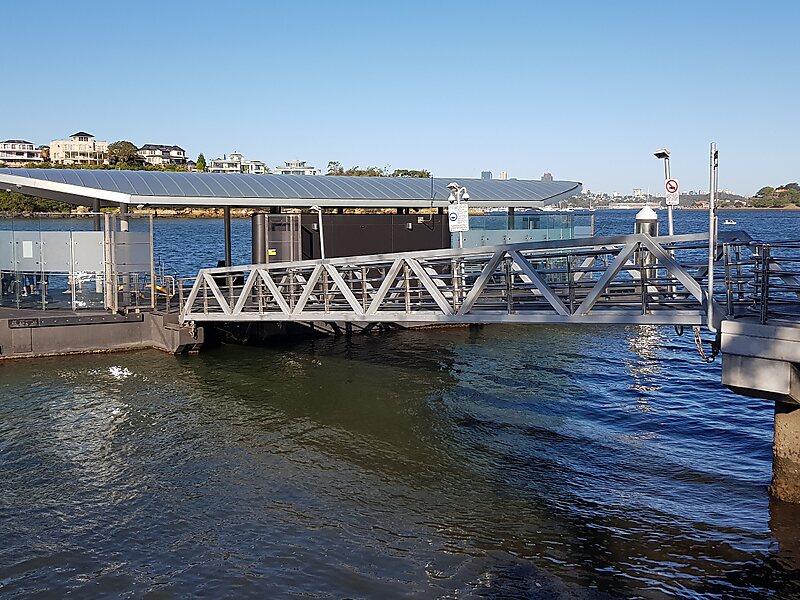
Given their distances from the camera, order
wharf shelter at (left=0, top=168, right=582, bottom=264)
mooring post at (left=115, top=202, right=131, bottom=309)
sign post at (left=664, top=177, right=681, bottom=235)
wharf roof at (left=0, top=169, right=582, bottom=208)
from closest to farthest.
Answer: sign post at (left=664, top=177, right=681, bottom=235) → mooring post at (left=115, top=202, right=131, bottom=309) → wharf roof at (left=0, top=169, right=582, bottom=208) → wharf shelter at (left=0, top=168, right=582, bottom=264)

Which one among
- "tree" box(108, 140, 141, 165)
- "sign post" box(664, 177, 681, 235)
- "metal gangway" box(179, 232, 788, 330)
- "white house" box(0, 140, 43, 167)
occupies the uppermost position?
"white house" box(0, 140, 43, 167)

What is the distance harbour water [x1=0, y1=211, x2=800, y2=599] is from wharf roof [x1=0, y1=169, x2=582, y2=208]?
452 cm

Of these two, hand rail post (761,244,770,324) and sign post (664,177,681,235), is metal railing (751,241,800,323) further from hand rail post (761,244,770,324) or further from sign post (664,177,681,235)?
sign post (664,177,681,235)

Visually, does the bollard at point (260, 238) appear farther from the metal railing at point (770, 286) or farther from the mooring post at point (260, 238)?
the metal railing at point (770, 286)

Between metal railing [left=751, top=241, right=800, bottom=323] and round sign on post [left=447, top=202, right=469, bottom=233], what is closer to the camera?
metal railing [left=751, top=241, right=800, bottom=323]

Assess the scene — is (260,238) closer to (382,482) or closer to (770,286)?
(382,482)

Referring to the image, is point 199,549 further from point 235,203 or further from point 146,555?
point 235,203

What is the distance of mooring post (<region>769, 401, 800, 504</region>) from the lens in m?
10.2

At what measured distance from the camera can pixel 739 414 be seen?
15945 millimetres

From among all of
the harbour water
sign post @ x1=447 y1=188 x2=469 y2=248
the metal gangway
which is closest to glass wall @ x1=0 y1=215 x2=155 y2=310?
the metal gangway

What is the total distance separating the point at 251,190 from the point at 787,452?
1696 cm

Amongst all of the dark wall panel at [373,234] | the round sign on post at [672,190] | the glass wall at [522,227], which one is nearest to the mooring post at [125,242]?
the dark wall panel at [373,234]

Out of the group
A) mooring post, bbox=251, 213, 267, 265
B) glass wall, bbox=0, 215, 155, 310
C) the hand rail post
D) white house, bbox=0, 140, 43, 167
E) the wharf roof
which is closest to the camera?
the hand rail post

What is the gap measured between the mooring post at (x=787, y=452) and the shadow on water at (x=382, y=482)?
0.84ft
